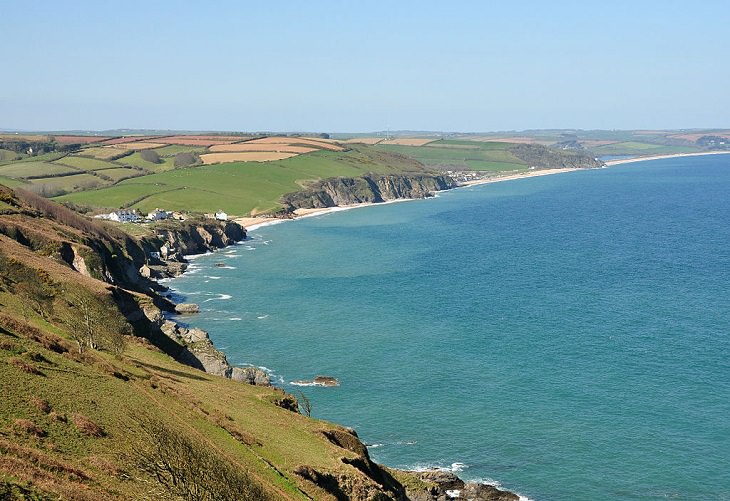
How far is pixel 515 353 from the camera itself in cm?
9200

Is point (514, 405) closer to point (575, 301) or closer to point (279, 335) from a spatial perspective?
point (279, 335)

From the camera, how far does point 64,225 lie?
11131cm

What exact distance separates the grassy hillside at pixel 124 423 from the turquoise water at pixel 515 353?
585 inches

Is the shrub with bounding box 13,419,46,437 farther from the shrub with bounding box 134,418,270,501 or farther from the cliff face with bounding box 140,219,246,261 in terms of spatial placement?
the cliff face with bounding box 140,219,246,261

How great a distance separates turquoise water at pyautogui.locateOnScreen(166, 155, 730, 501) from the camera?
A: 64.5 meters

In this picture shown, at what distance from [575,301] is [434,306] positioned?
22.9 m

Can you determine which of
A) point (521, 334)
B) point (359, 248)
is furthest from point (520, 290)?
point (359, 248)

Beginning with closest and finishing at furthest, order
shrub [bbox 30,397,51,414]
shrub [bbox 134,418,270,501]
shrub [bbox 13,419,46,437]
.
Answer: shrub [bbox 134,418,270,501], shrub [bbox 13,419,46,437], shrub [bbox 30,397,51,414]

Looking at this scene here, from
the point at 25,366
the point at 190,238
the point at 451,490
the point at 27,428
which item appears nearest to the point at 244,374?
the point at 451,490

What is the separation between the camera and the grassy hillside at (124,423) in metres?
30.2

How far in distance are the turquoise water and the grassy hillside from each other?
14.9 m

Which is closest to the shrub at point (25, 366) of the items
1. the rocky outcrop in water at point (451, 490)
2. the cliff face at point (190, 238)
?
the rocky outcrop in water at point (451, 490)

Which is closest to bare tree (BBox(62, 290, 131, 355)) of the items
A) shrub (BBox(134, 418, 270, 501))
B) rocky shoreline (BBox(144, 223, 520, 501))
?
rocky shoreline (BBox(144, 223, 520, 501))

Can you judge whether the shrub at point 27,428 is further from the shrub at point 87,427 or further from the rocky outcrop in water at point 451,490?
the rocky outcrop in water at point 451,490
